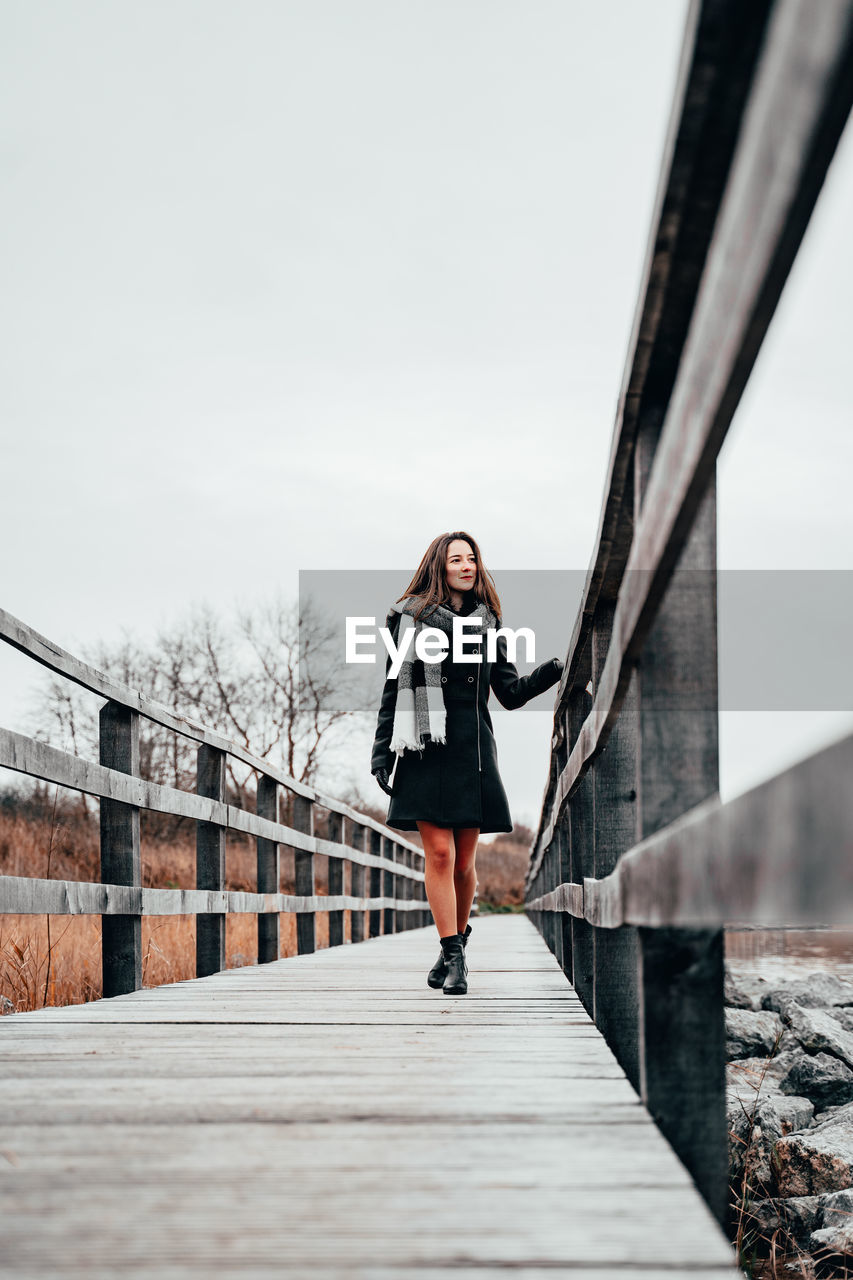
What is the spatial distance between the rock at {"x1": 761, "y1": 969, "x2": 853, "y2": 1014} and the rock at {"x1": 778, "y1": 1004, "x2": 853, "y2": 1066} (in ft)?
6.45

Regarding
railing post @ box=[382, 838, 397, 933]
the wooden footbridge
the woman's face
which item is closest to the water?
railing post @ box=[382, 838, 397, 933]

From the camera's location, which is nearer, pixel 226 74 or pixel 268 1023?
pixel 268 1023

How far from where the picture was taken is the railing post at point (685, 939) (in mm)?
1521

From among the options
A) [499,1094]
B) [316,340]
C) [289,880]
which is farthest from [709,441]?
[316,340]

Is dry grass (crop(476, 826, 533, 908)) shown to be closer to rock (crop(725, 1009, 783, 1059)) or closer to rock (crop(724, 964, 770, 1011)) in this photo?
rock (crop(724, 964, 770, 1011))

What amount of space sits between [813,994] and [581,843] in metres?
6.25

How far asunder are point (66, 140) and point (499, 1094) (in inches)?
735

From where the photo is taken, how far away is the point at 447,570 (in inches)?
159

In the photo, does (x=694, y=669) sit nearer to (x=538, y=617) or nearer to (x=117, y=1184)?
(x=117, y=1184)

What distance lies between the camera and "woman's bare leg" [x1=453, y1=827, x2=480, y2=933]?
3.95 metres

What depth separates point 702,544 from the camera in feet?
4.89

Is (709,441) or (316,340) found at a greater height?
(316,340)

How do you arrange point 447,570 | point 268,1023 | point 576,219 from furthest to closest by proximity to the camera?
point 576,219, point 447,570, point 268,1023

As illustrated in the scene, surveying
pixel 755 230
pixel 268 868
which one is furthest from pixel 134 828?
pixel 755 230
